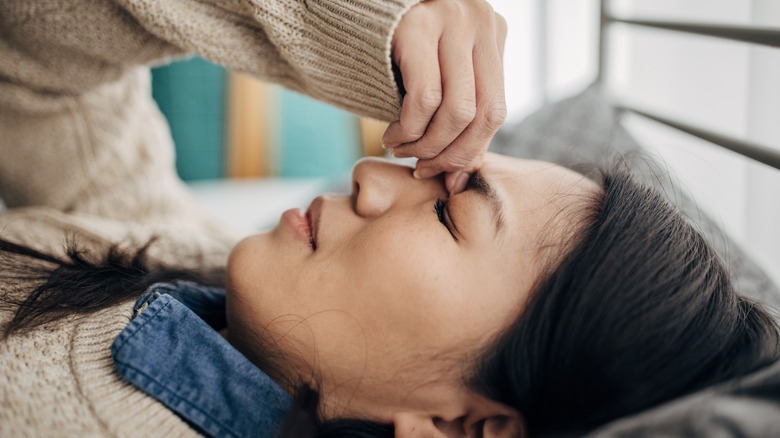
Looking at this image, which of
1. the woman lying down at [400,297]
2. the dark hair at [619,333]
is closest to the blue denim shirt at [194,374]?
the woman lying down at [400,297]

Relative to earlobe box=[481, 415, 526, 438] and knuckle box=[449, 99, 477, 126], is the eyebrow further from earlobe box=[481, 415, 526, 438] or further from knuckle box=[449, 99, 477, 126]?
earlobe box=[481, 415, 526, 438]

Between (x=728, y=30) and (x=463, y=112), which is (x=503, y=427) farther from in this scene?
(x=728, y=30)

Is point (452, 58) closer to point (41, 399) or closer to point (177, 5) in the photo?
point (177, 5)

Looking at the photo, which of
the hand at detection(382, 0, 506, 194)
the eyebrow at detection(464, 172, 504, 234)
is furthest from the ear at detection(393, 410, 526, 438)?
the hand at detection(382, 0, 506, 194)

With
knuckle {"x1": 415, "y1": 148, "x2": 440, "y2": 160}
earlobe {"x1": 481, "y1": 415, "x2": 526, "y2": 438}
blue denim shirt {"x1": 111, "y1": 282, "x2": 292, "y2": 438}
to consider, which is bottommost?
earlobe {"x1": 481, "y1": 415, "x2": 526, "y2": 438}

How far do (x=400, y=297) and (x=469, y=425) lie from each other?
23cm

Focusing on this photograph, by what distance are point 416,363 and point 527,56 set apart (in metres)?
2.63

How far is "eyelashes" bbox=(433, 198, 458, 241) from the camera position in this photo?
752mm

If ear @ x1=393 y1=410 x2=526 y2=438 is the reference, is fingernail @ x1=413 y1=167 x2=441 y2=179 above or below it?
above

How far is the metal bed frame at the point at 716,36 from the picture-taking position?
3.03ft

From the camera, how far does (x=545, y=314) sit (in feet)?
2.34

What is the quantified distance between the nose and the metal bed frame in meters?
0.59

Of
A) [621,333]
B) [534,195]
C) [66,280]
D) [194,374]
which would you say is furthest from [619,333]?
[66,280]

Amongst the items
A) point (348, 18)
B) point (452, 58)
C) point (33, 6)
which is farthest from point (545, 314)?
point (33, 6)
